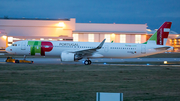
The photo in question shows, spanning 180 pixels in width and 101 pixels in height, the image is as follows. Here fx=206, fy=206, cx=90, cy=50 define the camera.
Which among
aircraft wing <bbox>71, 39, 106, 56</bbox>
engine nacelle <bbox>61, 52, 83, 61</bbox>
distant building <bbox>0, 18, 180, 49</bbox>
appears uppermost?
distant building <bbox>0, 18, 180, 49</bbox>

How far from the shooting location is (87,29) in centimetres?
6103

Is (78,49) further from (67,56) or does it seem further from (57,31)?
(57,31)

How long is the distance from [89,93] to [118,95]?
5.83 metres

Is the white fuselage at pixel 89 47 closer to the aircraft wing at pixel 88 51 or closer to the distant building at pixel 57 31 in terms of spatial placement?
the aircraft wing at pixel 88 51

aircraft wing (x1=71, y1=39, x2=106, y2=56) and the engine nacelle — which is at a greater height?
aircraft wing (x1=71, y1=39, x2=106, y2=56)

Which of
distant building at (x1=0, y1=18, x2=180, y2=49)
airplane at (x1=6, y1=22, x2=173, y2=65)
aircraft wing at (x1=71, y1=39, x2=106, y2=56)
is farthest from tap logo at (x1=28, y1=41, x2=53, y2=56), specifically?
distant building at (x1=0, y1=18, x2=180, y2=49)

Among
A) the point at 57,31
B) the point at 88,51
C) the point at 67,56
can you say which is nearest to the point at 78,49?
the point at 88,51

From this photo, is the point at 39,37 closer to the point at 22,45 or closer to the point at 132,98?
the point at 22,45

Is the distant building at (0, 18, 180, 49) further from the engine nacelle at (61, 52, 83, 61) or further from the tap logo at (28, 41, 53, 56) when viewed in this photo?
the engine nacelle at (61, 52, 83, 61)

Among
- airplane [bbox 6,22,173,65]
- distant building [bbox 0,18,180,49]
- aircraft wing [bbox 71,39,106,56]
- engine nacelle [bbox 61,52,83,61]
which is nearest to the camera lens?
engine nacelle [bbox 61,52,83,61]

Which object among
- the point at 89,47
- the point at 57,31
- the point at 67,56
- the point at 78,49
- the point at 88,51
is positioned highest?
the point at 57,31

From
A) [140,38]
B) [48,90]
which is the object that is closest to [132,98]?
[48,90]

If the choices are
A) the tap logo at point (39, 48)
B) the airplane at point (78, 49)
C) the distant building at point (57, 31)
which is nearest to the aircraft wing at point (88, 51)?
the airplane at point (78, 49)

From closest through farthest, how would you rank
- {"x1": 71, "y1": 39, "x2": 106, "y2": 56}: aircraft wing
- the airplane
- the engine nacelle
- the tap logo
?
the engine nacelle, {"x1": 71, "y1": 39, "x2": 106, "y2": 56}: aircraft wing, the airplane, the tap logo
